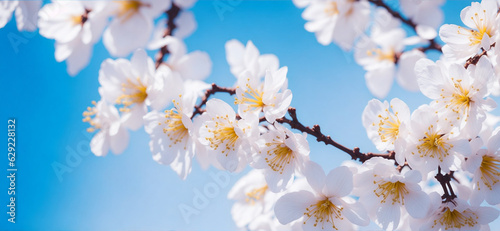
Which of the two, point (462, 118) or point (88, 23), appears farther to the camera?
point (88, 23)

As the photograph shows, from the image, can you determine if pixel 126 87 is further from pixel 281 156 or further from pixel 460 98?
pixel 460 98

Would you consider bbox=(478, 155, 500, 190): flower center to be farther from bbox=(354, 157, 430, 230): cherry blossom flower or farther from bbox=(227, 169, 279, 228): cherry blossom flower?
bbox=(227, 169, 279, 228): cherry blossom flower

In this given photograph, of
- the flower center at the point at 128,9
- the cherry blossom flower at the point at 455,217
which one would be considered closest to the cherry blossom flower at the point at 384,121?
the cherry blossom flower at the point at 455,217

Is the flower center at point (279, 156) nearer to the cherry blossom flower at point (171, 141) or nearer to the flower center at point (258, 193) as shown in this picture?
the cherry blossom flower at point (171, 141)

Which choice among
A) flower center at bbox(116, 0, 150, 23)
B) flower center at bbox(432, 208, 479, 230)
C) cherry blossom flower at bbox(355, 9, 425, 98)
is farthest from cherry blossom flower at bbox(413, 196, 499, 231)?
flower center at bbox(116, 0, 150, 23)

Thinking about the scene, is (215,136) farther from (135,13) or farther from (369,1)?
(369,1)

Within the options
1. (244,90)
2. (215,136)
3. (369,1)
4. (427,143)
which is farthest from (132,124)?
(369,1)

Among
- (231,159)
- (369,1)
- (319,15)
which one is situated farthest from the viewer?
(319,15)
